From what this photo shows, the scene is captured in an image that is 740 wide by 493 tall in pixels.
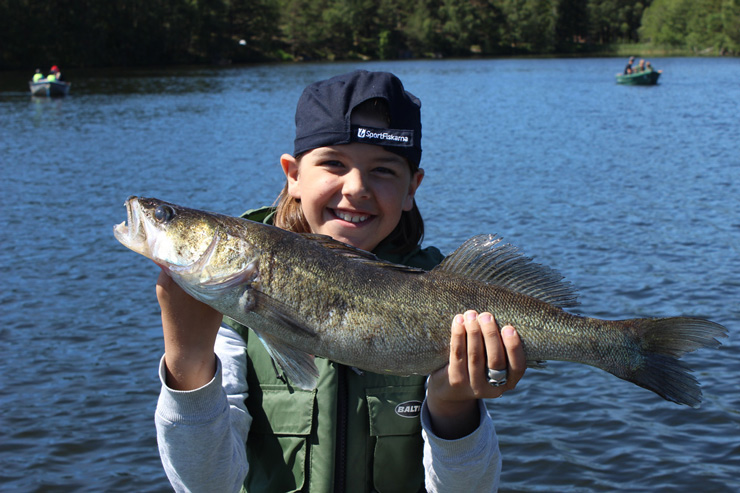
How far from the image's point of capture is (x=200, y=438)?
288 centimetres

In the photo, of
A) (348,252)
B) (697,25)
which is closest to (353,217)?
(348,252)

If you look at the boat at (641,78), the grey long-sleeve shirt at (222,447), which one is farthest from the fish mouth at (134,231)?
the boat at (641,78)

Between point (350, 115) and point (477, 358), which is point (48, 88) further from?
point (477, 358)

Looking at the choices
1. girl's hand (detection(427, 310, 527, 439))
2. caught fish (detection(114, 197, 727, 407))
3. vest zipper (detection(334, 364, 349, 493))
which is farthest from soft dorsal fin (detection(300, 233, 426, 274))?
vest zipper (detection(334, 364, 349, 493))

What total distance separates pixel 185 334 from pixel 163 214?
0.46 metres

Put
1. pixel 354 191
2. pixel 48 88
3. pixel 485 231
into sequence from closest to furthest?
pixel 354 191
pixel 485 231
pixel 48 88

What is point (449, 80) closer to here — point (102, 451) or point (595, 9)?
point (102, 451)

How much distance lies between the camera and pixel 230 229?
2.78 metres

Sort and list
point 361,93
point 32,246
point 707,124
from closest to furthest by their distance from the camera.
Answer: point 361,93 → point 32,246 → point 707,124

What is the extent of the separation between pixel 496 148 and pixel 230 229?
2299 centimetres

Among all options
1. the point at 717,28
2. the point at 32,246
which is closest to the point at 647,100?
the point at 32,246

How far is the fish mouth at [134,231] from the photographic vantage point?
277cm

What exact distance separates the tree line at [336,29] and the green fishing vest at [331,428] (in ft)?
271

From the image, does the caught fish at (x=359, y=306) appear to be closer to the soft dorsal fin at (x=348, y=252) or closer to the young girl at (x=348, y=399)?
the soft dorsal fin at (x=348, y=252)
